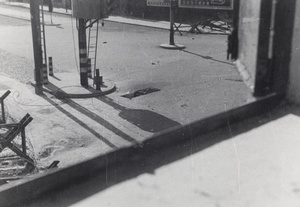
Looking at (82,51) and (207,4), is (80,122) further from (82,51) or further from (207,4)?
(207,4)

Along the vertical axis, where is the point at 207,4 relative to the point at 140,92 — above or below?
above

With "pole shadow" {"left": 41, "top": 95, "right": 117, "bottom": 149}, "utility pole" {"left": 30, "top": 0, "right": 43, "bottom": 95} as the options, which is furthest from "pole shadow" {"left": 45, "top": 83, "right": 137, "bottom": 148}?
"utility pole" {"left": 30, "top": 0, "right": 43, "bottom": 95}

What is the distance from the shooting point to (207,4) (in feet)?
90.8

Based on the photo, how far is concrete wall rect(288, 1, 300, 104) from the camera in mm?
4016

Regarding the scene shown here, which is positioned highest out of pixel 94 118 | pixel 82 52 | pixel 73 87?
pixel 82 52

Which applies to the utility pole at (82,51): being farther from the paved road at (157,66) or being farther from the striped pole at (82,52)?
the paved road at (157,66)

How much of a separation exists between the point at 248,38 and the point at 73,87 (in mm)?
8303

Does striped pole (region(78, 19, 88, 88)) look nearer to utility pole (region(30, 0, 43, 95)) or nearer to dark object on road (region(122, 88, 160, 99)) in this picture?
utility pole (region(30, 0, 43, 95))

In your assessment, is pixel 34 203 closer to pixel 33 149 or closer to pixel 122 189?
→ pixel 122 189

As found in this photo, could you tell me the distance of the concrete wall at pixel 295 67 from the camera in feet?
13.2

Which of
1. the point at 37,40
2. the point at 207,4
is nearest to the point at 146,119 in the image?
the point at 37,40

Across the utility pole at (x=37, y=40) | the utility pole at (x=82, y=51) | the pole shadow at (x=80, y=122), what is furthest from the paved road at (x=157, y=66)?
the utility pole at (x=37, y=40)

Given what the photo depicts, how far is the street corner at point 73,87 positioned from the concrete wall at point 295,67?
8.03 m

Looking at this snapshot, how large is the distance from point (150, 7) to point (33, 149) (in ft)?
83.4
